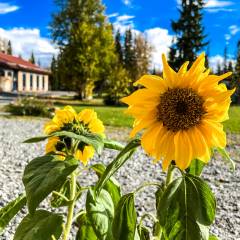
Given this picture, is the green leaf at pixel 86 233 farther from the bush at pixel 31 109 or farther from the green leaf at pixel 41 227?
the bush at pixel 31 109

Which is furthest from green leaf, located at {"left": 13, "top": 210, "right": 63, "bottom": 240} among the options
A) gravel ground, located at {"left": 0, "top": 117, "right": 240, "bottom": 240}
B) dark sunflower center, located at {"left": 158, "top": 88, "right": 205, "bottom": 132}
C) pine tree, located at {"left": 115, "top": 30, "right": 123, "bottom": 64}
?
pine tree, located at {"left": 115, "top": 30, "right": 123, "bottom": 64}

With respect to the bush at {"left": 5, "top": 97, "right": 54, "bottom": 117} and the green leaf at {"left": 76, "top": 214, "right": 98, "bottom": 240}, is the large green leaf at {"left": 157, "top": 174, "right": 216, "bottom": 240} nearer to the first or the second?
the green leaf at {"left": 76, "top": 214, "right": 98, "bottom": 240}

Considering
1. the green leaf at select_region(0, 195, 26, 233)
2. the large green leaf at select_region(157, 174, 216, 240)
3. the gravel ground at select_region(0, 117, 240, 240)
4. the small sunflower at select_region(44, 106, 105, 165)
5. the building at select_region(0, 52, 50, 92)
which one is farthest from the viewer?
the building at select_region(0, 52, 50, 92)

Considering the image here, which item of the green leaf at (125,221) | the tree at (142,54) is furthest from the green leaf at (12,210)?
the tree at (142,54)

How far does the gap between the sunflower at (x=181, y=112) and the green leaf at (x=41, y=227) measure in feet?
1.59

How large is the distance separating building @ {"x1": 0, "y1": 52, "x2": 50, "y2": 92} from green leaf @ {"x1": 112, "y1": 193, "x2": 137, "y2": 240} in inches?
1610

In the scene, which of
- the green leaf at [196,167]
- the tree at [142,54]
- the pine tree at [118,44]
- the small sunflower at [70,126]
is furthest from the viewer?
the pine tree at [118,44]

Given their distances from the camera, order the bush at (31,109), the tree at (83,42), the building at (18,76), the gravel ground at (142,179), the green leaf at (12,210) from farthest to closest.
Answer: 1. the building at (18,76)
2. the tree at (83,42)
3. the bush at (31,109)
4. the gravel ground at (142,179)
5. the green leaf at (12,210)

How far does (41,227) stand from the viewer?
144cm

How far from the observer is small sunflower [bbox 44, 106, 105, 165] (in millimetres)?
1624

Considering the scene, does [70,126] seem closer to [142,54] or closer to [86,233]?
[86,233]

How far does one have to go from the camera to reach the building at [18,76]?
41.1 metres

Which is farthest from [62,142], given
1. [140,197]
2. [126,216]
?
[140,197]

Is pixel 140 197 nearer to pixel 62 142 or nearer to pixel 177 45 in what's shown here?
pixel 62 142
